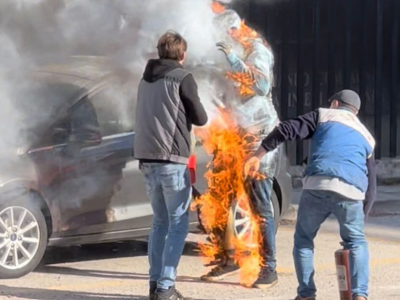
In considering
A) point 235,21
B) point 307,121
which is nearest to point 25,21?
point 235,21

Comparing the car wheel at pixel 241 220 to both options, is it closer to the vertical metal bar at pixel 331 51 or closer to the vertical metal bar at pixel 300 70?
the vertical metal bar at pixel 300 70

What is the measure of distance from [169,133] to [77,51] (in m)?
1.95

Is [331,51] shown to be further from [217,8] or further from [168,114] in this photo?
[168,114]

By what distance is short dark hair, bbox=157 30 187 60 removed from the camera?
712cm

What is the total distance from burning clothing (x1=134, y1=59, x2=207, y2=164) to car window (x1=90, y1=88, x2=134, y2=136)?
1.44 metres

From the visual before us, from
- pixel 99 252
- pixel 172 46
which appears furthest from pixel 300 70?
pixel 172 46

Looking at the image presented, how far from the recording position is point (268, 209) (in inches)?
307

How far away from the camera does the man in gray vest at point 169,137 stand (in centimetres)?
705

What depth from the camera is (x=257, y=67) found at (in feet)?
25.3

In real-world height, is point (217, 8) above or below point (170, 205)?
above

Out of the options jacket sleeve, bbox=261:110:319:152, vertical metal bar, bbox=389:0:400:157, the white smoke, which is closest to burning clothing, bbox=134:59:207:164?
jacket sleeve, bbox=261:110:319:152

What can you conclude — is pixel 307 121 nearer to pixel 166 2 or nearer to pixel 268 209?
pixel 268 209


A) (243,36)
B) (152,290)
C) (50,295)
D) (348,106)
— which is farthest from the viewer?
(243,36)

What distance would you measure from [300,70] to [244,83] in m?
6.76
